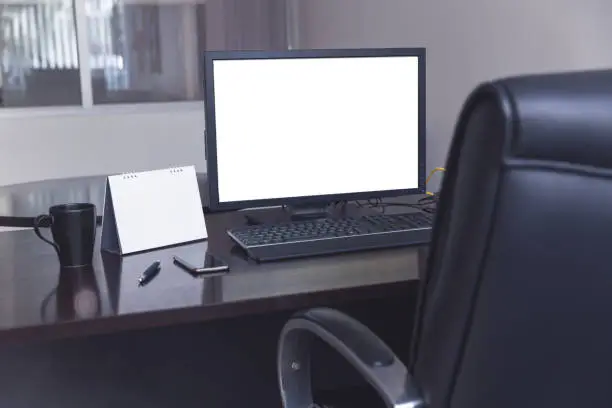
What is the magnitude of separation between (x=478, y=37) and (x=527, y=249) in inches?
59.9

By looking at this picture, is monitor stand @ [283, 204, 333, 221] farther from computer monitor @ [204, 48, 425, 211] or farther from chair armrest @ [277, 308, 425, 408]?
chair armrest @ [277, 308, 425, 408]

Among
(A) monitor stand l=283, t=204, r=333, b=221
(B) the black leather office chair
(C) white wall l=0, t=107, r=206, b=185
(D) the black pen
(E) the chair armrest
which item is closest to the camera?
(B) the black leather office chair

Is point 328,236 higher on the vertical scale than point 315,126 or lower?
lower

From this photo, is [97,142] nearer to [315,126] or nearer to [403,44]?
[403,44]

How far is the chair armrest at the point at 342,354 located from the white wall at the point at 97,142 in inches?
109

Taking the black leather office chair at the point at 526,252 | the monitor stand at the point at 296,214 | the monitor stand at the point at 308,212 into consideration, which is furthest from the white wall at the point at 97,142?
the black leather office chair at the point at 526,252

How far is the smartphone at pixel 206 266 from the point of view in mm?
1240

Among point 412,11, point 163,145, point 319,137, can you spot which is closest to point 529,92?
point 319,137

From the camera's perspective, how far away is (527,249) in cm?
68

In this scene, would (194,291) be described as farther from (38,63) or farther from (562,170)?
(38,63)

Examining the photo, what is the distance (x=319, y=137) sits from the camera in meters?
1.64

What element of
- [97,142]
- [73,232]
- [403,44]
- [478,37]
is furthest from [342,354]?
[97,142]

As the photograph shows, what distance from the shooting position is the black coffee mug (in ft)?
4.21

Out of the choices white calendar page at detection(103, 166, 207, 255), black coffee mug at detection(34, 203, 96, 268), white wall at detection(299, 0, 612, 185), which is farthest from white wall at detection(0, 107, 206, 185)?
black coffee mug at detection(34, 203, 96, 268)
